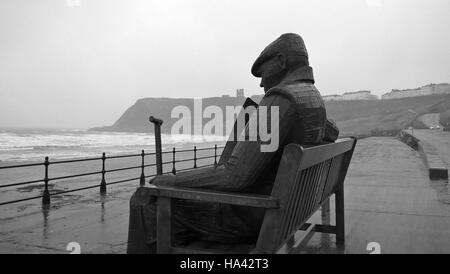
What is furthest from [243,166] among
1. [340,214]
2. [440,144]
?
[440,144]

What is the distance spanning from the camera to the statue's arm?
2227 millimetres

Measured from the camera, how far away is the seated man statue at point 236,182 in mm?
2240

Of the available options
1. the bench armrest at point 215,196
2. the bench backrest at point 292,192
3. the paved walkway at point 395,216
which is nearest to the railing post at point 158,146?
the bench armrest at point 215,196

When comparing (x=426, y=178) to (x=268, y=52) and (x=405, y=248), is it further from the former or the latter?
(x=268, y=52)

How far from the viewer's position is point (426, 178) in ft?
29.7

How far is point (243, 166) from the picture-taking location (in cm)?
223

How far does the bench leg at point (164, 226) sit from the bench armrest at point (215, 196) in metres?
0.06

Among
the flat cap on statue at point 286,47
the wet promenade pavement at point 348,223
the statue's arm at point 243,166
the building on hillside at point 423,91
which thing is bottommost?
the wet promenade pavement at point 348,223

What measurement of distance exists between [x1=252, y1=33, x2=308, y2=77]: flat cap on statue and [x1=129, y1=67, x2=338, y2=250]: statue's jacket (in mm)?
302

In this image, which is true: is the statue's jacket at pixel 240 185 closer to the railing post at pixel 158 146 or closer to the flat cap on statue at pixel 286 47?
the flat cap on statue at pixel 286 47

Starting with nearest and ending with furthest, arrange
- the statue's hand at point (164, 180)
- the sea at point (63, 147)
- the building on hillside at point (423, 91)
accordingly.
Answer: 1. the statue's hand at point (164, 180)
2. the sea at point (63, 147)
3. the building on hillside at point (423, 91)

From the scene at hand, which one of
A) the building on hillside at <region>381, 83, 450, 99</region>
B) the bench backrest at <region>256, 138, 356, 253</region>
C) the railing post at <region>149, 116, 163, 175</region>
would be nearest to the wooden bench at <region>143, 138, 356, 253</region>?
the bench backrest at <region>256, 138, 356, 253</region>

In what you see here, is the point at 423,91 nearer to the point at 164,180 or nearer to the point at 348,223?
the point at 348,223
